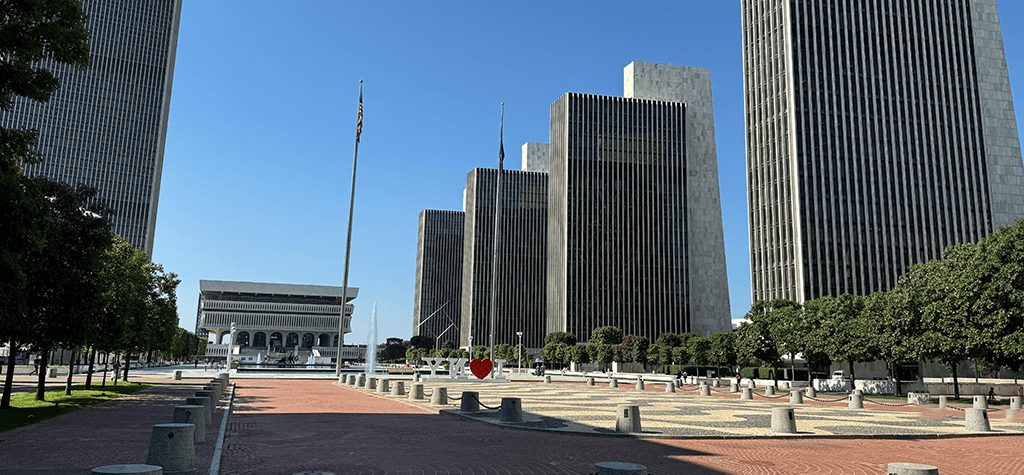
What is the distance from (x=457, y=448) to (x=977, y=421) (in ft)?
51.5

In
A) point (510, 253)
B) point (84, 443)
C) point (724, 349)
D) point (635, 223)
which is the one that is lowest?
point (84, 443)

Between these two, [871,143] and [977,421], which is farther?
[871,143]

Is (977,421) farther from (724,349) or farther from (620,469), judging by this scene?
(724,349)

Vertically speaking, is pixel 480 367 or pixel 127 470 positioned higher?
pixel 480 367

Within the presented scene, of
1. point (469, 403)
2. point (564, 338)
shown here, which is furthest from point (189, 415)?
point (564, 338)

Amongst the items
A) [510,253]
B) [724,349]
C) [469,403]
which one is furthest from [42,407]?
[510,253]

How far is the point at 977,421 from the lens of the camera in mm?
19547

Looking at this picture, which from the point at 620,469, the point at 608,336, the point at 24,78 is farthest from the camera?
the point at 608,336

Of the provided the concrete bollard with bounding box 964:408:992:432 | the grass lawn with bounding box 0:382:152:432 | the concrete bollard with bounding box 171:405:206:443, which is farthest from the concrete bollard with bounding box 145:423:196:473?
the concrete bollard with bounding box 964:408:992:432

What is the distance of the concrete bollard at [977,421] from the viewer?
1939 centimetres

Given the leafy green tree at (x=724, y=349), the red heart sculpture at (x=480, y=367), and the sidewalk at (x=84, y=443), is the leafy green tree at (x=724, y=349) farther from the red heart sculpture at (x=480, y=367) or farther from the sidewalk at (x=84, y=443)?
the sidewalk at (x=84, y=443)

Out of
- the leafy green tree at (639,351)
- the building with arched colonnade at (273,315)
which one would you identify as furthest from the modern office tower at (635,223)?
the building with arched colonnade at (273,315)

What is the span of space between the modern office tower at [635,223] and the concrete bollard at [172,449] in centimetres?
11846

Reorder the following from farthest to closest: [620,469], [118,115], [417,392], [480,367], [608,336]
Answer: [118,115] < [608,336] < [417,392] < [480,367] < [620,469]
